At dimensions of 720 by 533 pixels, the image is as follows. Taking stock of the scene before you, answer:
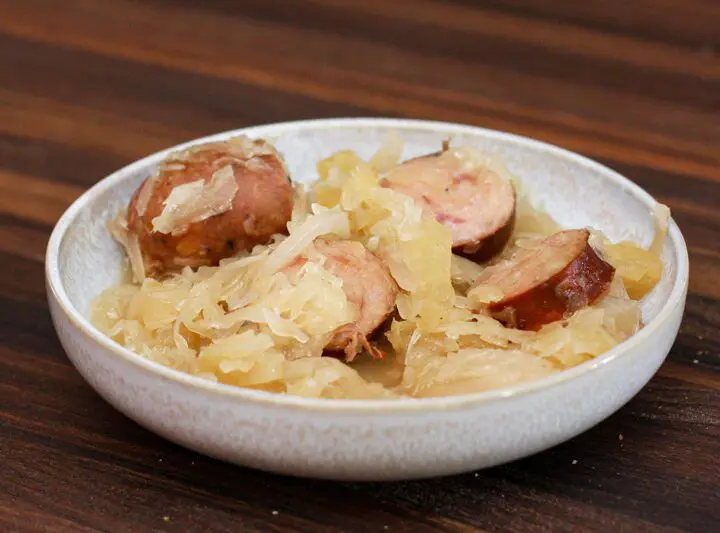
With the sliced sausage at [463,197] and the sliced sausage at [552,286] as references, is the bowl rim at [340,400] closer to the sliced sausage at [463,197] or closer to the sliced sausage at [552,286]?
the sliced sausage at [552,286]

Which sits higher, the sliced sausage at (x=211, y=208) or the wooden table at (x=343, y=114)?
the sliced sausage at (x=211, y=208)

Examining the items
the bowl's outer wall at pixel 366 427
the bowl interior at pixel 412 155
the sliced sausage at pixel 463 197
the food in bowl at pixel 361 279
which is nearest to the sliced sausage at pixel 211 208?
the food in bowl at pixel 361 279

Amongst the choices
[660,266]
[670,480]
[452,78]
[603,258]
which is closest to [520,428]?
[670,480]

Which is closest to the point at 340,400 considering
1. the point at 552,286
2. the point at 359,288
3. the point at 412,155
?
the point at 359,288

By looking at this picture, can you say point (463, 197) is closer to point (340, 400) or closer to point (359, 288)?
point (359, 288)

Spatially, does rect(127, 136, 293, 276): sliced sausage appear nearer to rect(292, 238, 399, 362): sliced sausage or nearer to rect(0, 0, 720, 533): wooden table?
rect(292, 238, 399, 362): sliced sausage

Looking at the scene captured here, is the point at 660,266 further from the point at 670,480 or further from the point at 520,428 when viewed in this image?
the point at 520,428
